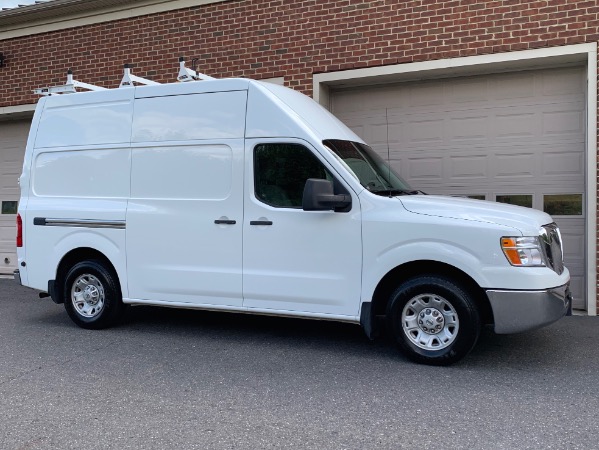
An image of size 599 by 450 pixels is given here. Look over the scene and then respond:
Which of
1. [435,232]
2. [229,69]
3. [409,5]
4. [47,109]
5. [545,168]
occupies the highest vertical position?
[409,5]

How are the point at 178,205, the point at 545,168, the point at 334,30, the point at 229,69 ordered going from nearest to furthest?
the point at 178,205 → the point at 545,168 → the point at 334,30 → the point at 229,69

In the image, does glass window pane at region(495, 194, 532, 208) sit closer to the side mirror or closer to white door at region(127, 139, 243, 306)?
the side mirror

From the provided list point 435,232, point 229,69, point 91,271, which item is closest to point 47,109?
point 91,271

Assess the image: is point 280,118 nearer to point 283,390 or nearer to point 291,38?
point 283,390

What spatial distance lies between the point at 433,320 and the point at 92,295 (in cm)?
373

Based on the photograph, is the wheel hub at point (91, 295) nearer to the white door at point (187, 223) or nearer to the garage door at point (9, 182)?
the white door at point (187, 223)

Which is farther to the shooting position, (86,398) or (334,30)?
Result: (334,30)

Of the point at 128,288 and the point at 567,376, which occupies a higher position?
the point at 128,288

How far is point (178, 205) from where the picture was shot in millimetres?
6266

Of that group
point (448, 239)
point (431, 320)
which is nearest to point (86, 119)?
point (448, 239)

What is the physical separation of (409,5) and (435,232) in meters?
4.54

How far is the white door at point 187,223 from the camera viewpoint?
6035mm

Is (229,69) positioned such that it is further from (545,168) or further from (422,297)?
(422,297)

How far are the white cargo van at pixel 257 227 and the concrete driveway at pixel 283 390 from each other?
437 millimetres
